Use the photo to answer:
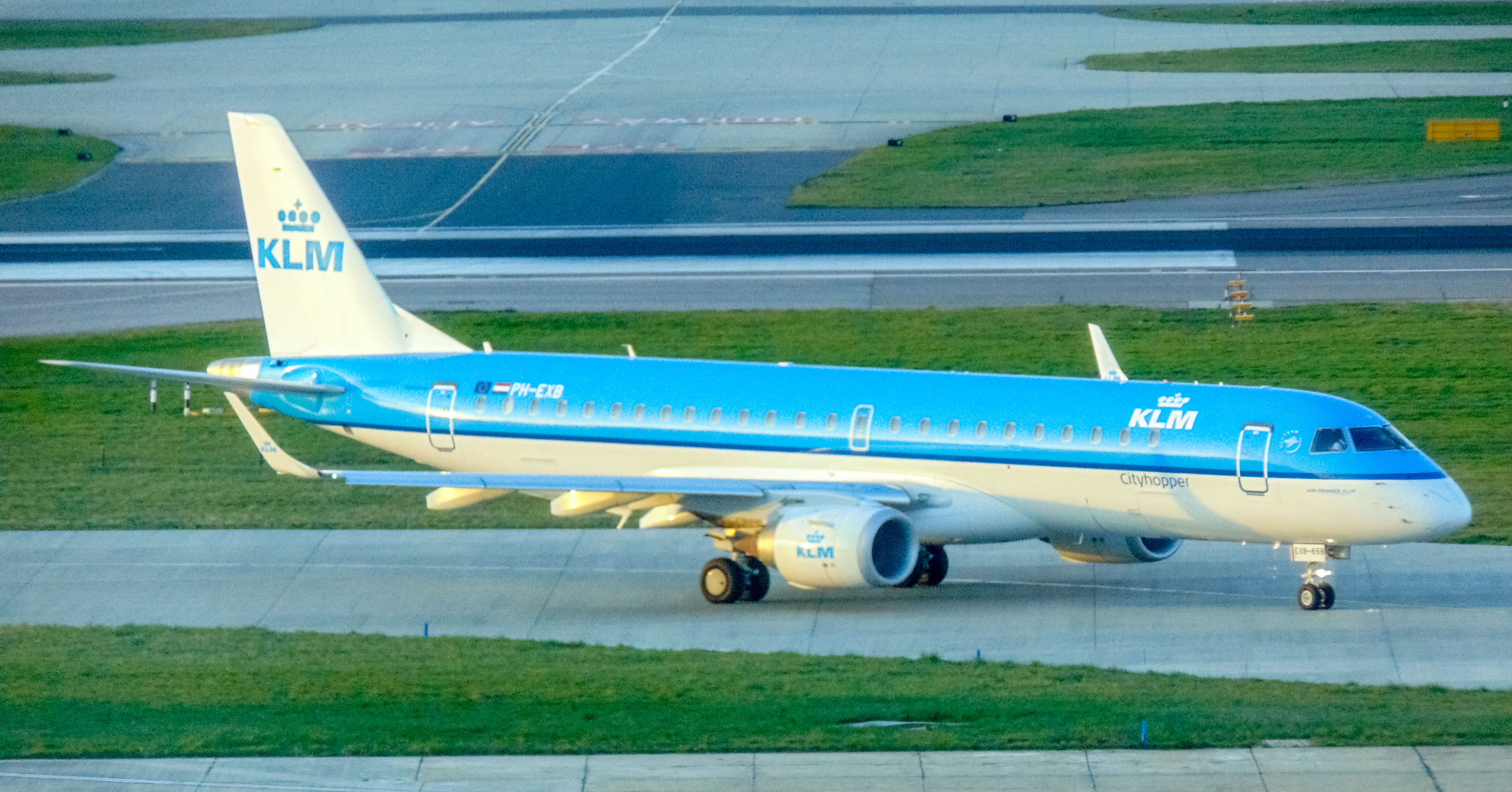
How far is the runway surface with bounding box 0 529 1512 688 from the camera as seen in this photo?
1133 inches

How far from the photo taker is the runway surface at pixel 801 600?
28.8 m

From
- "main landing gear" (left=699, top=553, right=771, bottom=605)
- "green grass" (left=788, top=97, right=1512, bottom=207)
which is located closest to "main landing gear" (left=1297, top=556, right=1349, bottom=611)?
"main landing gear" (left=699, top=553, right=771, bottom=605)

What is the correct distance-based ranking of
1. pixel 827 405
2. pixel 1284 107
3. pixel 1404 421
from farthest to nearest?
pixel 1284 107 → pixel 1404 421 → pixel 827 405

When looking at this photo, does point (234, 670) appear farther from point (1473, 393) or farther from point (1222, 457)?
point (1473, 393)

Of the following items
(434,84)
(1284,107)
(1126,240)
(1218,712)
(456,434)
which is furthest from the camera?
(434,84)

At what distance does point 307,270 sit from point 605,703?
14.6m

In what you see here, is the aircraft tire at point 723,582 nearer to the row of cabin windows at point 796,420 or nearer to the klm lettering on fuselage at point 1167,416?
the row of cabin windows at point 796,420

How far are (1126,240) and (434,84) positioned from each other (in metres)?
37.5

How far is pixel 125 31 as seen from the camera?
107m

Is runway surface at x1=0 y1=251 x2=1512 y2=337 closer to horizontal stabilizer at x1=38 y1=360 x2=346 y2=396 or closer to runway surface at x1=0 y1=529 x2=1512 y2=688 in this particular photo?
runway surface at x1=0 y1=529 x2=1512 y2=688

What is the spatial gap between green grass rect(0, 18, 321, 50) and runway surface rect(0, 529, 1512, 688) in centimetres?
7122

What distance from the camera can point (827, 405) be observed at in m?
33.4

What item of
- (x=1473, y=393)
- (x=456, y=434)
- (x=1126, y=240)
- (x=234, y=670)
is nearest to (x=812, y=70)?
(x=1126, y=240)

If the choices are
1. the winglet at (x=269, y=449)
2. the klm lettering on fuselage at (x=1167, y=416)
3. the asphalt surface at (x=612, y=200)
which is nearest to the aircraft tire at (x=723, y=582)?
the winglet at (x=269, y=449)
